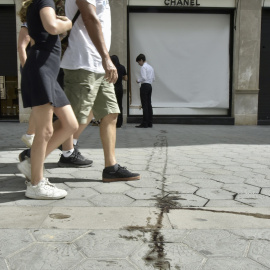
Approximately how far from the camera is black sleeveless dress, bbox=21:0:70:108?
256cm

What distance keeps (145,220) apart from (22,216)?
81 cm

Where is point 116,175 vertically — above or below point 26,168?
below

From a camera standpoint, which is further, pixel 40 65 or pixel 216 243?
pixel 40 65

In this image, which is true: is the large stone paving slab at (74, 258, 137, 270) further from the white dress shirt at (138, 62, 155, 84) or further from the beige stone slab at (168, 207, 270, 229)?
the white dress shirt at (138, 62, 155, 84)

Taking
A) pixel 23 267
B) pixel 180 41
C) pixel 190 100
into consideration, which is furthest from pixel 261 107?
pixel 23 267

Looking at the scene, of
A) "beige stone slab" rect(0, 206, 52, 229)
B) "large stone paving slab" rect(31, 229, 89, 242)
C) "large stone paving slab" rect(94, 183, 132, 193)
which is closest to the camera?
"large stone paving slab" rect(31, 229, 89, 242)

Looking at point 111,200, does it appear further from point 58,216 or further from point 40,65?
point 40,65

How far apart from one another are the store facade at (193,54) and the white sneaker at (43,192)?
804 cm

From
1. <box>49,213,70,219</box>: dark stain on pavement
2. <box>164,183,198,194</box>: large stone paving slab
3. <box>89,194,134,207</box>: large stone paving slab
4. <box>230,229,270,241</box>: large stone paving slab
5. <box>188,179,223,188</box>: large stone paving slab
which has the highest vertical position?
<box>49,213,70,219</box>: dark stain on pavement

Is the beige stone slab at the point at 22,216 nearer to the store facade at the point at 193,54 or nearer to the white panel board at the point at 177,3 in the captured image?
the store facade at the point at 193,54

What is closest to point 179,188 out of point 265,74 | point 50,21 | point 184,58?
point 50,21

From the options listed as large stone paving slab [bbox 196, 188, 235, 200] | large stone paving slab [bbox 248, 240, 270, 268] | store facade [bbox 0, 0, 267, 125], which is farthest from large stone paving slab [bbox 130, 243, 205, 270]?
store facade [bbox 0, 0, 267, 125]

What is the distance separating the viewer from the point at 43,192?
2.71 m

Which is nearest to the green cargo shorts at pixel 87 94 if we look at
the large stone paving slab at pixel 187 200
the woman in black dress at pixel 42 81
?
the woman in black dress at pixel 42 81
